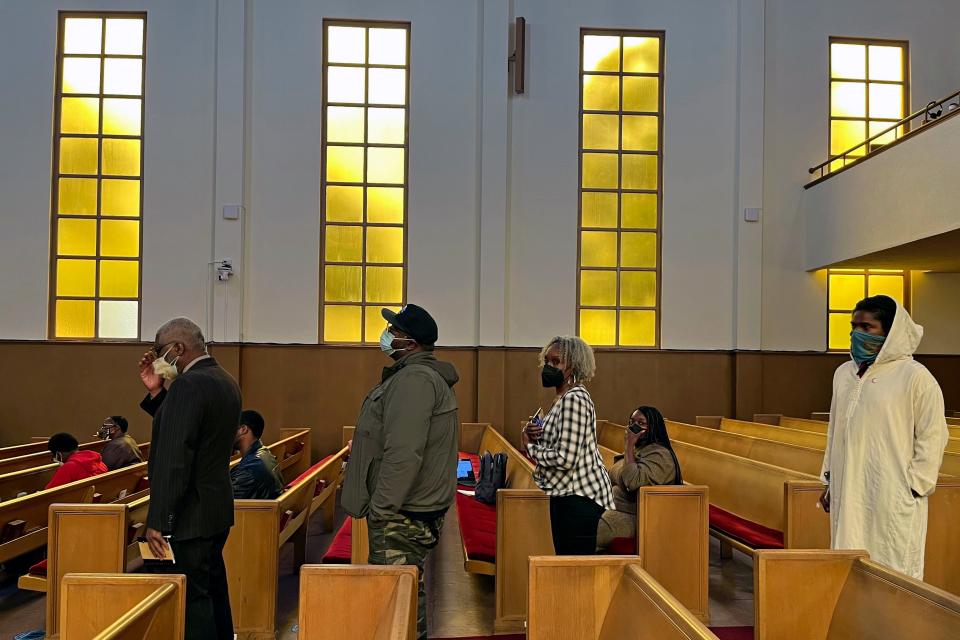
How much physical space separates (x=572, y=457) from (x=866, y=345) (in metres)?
1.31

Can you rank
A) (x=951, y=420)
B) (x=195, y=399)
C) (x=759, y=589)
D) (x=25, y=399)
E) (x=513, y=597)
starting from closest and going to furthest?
(x=759, y=589) < (x=195, y=399) < (x=513, y=597) < (x=951, y=420) < (x=25, y=399)

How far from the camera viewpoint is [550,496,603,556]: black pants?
3.22 m

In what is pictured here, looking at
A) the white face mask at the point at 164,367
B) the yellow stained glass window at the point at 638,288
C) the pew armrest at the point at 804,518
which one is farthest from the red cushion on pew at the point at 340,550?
the yellow stained glass window at the point at 638,288

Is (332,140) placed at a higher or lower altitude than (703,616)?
higher

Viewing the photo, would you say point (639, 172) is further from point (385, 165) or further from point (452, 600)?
point (452, 600)

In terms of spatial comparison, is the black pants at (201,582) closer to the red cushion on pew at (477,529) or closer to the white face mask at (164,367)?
the white face mask at (164,367)

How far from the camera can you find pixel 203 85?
926 cm

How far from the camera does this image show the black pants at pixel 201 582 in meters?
2.96

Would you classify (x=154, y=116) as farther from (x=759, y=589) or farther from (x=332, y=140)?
(x=759, y=589)

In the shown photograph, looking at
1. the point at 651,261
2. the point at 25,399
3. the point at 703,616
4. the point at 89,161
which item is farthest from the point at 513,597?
the point at 89,161

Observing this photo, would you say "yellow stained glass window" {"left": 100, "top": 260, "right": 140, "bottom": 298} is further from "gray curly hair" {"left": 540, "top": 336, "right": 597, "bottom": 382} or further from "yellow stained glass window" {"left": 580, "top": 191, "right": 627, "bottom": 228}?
"gray curly hair" {"left": 540, "top": 336, "right": 597, "bottom": 382}

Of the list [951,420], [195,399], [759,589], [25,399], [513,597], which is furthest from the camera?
[25,399]

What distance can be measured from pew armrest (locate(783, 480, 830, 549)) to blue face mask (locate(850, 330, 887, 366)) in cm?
114

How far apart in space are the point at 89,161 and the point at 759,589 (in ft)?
29.9
